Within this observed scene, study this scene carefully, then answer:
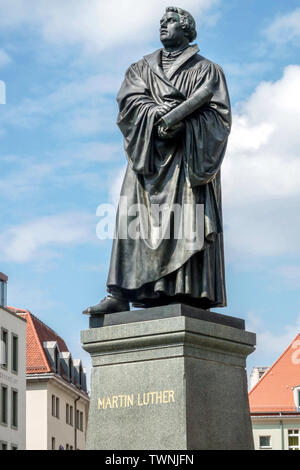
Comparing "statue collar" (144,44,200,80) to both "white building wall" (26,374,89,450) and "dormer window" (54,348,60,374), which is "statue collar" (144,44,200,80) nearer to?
"white building wall" (26,374,89,450)

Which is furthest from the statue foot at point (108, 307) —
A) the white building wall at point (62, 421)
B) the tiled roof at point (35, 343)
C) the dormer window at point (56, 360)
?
the dormer window at point (56, 360)

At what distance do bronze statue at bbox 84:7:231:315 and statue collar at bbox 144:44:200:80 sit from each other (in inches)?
0.6

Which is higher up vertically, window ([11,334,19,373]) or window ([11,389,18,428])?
window ([11,334,19,373])

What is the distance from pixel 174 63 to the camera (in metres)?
11.2

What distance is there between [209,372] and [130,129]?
275cm

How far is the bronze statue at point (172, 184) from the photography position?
10.4 m

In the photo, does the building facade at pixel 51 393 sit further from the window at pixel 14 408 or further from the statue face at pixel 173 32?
the statue face at pixel 173 32

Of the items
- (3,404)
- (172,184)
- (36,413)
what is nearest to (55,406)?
(36,413)

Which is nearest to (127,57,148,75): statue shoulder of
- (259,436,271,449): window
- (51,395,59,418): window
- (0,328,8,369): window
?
(0,328,8,369): window

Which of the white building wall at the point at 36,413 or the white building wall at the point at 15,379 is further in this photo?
the white building wall at the point at 36,413

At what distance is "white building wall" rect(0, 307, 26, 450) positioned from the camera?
6619 cm

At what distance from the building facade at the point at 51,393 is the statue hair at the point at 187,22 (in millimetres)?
60571
